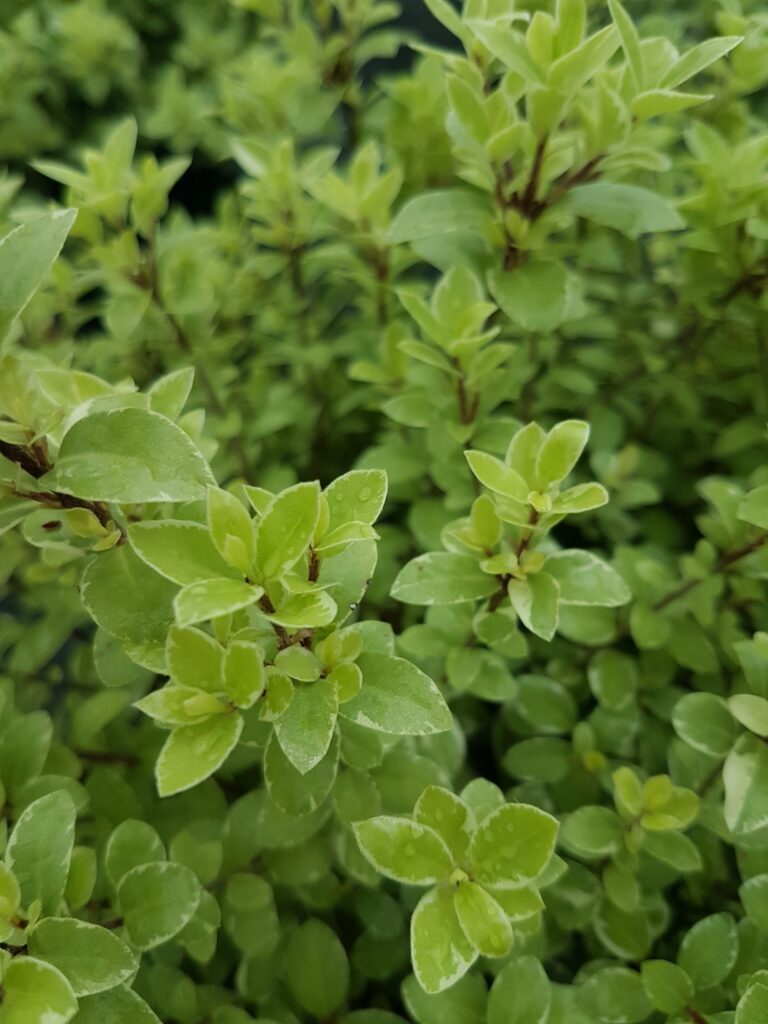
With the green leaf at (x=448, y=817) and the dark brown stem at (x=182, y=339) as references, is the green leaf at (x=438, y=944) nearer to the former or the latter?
the green leaf at (x=448, y=817)

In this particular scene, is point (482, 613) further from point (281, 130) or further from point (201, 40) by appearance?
point (201, 40)

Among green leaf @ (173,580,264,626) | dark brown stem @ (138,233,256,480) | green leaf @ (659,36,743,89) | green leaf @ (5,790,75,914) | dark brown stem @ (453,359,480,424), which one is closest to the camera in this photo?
green leaf @ (173,580,264,626)

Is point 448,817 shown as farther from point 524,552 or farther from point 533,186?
point 533,186

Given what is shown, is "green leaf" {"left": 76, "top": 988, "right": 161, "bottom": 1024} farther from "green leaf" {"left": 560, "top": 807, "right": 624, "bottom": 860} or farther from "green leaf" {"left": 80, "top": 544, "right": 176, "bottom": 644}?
"green leaf" {"left": 560, "top": 807, "right": 624, "bottom": 860}

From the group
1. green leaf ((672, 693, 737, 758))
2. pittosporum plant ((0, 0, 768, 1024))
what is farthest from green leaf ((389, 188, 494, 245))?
green leaf ((672, 693, 737, 758))

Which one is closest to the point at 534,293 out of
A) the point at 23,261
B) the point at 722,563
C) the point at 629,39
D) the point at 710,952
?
the point at 629,39

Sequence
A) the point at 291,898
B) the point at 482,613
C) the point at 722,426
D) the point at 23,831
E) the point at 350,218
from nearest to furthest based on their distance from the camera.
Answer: the point at 23,831, the point at 482,613, the point at 291,898, the point at 350,218, the point at 722,426

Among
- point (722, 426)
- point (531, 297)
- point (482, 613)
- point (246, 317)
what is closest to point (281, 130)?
point (246, 317)
